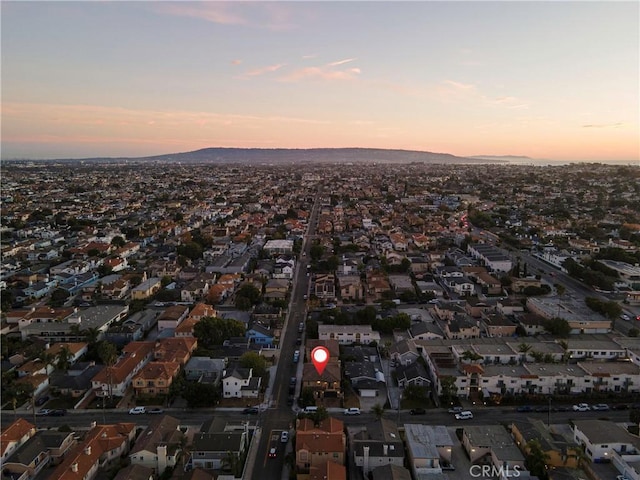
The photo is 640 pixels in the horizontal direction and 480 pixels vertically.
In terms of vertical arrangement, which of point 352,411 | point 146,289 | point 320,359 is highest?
point 320,359

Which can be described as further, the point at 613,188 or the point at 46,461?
the point at 613,188

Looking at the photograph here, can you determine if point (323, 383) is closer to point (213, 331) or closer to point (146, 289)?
point (213, 331)

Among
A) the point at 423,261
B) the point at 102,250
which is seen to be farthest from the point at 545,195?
the point at 102,250

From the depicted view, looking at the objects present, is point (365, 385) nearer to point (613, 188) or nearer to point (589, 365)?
point (589, 365)

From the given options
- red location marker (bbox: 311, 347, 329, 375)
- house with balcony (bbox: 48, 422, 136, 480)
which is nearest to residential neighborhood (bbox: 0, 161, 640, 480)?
house with balcony (bbox: 48, 422, 136, 480)

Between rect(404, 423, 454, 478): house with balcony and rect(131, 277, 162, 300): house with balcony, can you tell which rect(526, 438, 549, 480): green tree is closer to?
rect(404, 423, 454, 478): house with balcony

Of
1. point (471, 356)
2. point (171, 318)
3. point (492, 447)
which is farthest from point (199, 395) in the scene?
point (471, 356)

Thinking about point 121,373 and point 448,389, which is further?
point 121,373

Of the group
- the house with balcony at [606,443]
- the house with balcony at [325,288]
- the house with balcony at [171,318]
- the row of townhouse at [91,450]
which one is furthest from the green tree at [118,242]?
the house with balcony at [606,443]

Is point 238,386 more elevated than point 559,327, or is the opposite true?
point 559,327

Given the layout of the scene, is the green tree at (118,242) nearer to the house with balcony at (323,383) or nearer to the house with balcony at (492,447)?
the house with balcony at (323,383)
